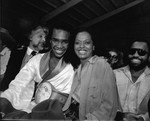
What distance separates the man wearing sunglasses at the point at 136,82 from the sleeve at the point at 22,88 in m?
0.80

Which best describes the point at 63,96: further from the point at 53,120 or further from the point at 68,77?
the point at 53,120

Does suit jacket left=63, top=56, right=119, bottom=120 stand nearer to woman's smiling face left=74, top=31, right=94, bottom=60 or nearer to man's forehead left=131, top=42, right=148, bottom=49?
woman's smiling face left=74, top=31, right=94, bottom=60

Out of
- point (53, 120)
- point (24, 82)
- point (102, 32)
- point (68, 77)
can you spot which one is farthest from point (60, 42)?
point (102, 32)

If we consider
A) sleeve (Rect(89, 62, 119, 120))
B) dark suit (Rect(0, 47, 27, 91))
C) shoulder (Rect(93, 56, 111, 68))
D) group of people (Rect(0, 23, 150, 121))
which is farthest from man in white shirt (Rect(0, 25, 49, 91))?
sleeve (Rect(89, 62, 119, 120))

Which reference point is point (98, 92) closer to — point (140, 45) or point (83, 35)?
point (83, 35)

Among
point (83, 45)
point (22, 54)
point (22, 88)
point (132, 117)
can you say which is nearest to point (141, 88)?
point (132, 117)

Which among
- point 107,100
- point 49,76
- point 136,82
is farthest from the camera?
point 136,82

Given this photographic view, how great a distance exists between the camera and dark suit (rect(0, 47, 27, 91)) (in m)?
1.98

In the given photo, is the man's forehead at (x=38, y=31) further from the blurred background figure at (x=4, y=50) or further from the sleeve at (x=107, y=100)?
the sleeve at (x=107, y=100)

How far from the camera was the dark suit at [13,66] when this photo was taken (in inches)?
78.0

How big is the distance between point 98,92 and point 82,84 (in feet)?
0.49

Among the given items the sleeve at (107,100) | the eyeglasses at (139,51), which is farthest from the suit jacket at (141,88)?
the sleeve at (107,100)

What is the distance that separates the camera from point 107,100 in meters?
1.31

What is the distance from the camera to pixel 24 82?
5.05 feet
